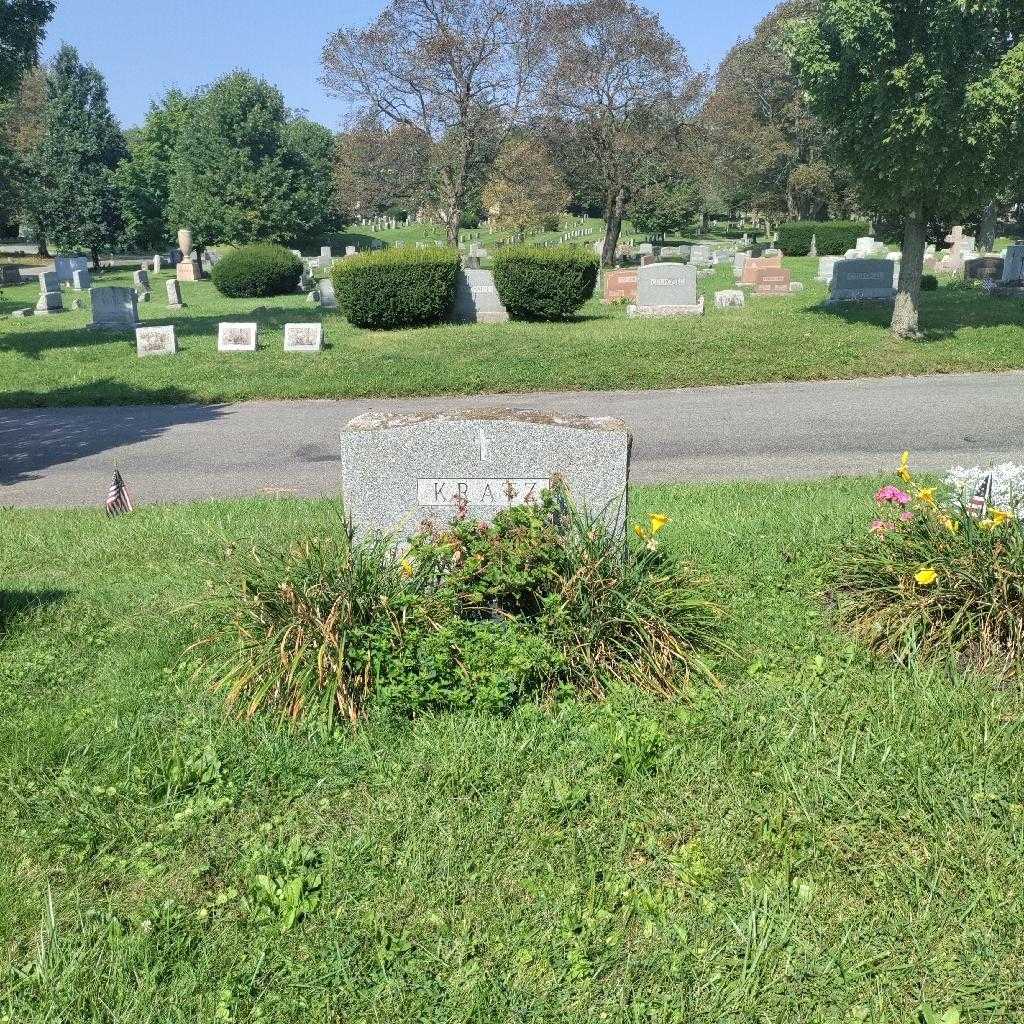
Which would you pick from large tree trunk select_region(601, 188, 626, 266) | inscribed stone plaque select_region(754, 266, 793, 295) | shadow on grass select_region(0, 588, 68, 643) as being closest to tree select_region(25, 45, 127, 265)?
large tree trunk select_region(601, 188, 626, 266)

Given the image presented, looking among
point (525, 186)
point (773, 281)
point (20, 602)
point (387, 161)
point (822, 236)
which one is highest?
point (387, 161)

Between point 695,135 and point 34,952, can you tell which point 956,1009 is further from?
point 695,135

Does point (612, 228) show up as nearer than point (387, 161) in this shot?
Yes

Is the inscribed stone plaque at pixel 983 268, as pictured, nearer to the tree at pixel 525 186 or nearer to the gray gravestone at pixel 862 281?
the gray gravestone at pixel 862 281

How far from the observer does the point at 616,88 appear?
3928cm

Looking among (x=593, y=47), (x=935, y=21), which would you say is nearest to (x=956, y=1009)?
(x=935, y=21)

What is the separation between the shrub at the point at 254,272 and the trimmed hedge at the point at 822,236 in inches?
997

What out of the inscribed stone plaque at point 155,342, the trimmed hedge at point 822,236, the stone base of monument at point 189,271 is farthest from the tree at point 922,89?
the stone base of monument at point 189,271

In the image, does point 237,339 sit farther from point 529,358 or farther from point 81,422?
point 529,358

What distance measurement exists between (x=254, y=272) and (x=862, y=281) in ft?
63.9

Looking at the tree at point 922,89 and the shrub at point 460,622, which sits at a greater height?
the tree at point 922,89

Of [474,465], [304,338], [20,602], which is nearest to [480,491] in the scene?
[474,465]

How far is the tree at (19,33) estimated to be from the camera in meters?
18.6

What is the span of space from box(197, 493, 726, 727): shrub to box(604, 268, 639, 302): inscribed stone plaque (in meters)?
21.2
